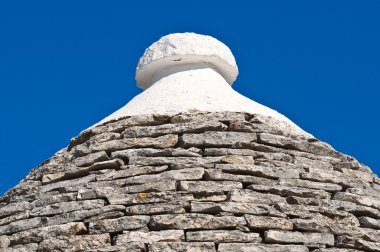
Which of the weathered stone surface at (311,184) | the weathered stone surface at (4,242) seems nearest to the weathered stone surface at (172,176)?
the weathered stone surface at (311,184)

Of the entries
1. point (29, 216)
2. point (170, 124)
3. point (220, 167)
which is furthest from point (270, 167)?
point (29, 216)

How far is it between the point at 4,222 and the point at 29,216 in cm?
28

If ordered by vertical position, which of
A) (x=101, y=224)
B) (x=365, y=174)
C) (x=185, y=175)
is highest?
(x=365, y=174)

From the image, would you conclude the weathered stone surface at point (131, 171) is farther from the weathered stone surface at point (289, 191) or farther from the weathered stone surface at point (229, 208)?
the weathered stone surface at point (289, 191)

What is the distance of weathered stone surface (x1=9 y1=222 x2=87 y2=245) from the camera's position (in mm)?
6718

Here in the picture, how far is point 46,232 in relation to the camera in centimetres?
680

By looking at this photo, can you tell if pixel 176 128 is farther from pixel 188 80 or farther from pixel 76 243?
pixel 76 243

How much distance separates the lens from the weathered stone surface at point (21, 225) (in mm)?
7008

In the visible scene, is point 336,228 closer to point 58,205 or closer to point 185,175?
point 185,175

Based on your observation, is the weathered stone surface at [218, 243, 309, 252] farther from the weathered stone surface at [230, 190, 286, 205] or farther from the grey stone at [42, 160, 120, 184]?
the grey stone at [42, 160, 120, 184]

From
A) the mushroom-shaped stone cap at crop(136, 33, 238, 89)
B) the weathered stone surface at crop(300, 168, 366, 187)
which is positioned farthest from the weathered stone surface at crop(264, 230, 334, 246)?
the mushroom-shaped stone cap at crop(136, 33, 238, 89)

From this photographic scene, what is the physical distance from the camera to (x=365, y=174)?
7.84m

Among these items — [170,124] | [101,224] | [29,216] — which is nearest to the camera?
[101,224]

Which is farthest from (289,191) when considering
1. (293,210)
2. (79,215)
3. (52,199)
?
(52,199)
